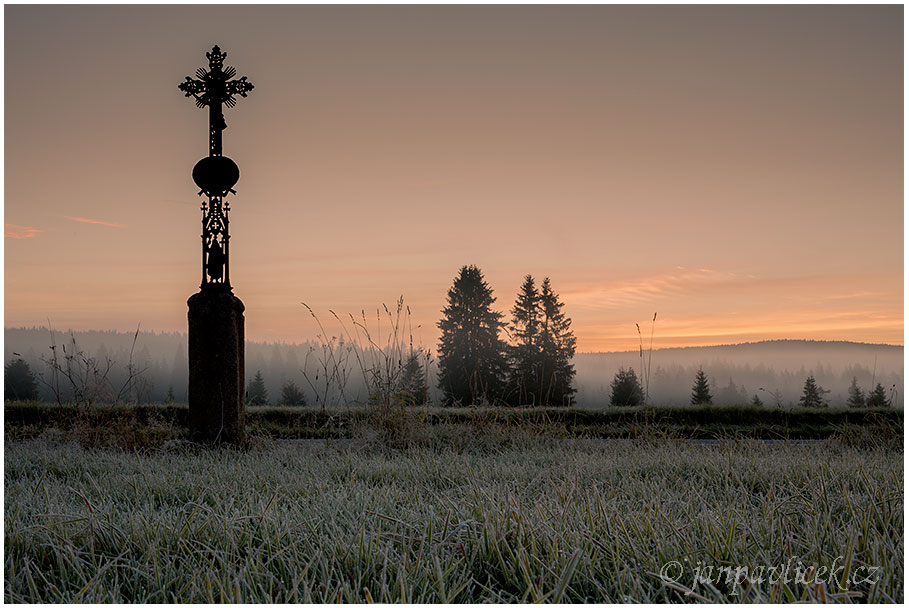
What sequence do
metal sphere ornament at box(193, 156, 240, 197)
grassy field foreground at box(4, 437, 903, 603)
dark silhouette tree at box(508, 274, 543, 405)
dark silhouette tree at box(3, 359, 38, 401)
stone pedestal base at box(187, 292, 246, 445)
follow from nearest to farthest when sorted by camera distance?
grassy field foreground at box(4, 437, 903, 603)
stone pedestal base at box(187, 292, 246, 445)
metal sphere ornament at box(193, 156, 240, 197)
dark silhouette tree at box(3, 359, 38, 401)
dark silhouette tree at box(508, 274, 543, 405)

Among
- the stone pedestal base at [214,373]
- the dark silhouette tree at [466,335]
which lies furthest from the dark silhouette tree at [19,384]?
the dark silhouette tree at [466,335]

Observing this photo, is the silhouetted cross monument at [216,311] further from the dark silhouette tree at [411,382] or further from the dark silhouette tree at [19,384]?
the dark silhouette tree at [19,384]

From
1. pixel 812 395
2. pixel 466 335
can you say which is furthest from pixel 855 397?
pixel 466 335

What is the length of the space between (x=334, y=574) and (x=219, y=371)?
3.51 meters

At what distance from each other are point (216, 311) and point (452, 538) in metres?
3.58

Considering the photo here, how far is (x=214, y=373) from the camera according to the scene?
4.99 meters

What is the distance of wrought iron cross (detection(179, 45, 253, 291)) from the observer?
5270 millimetres

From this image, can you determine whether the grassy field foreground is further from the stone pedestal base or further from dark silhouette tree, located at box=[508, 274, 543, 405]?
dark silhouette tree, located at box=[508, 274, 543, 405]

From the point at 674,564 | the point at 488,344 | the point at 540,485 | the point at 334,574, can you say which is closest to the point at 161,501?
the point at 334,574

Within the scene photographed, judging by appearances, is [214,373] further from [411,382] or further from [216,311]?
[411,382]

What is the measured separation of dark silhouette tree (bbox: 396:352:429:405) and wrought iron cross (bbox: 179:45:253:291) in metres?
1.71

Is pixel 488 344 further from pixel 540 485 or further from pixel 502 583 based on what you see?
pixel 502 583

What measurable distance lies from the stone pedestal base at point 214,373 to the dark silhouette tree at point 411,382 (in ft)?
4.50

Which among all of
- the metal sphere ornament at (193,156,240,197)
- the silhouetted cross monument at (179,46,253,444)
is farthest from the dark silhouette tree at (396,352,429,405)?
the metal sphere ornament at (193,156,240,197)
